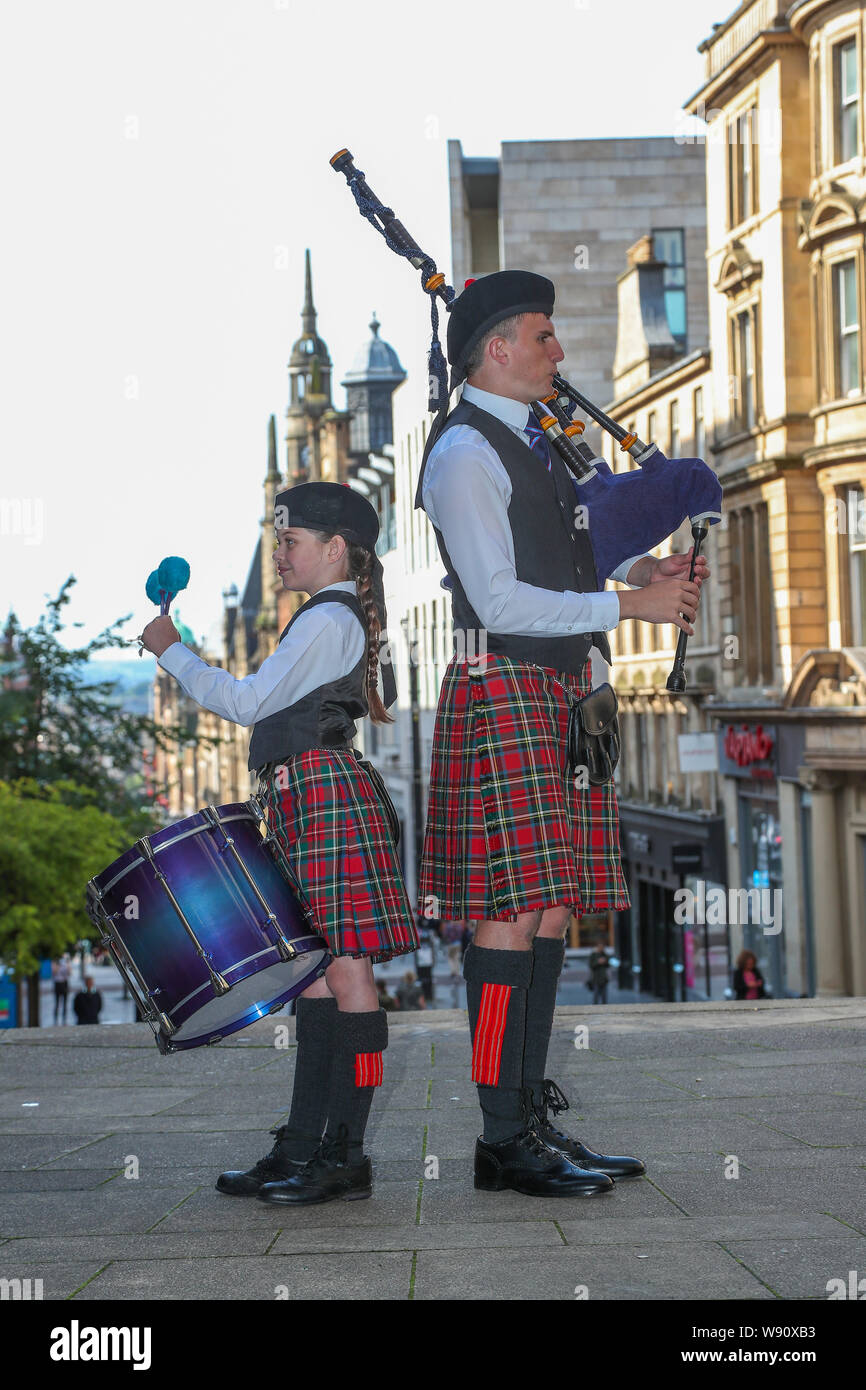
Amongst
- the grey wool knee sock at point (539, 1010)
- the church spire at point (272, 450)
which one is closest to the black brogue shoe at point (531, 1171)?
the grey wool knee sock at point (539, 1010)

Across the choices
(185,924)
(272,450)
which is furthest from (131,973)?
(272,450)

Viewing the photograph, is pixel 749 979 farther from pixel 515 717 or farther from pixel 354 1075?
pixel 515 717

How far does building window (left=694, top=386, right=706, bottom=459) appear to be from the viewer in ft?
114

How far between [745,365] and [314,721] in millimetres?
27720

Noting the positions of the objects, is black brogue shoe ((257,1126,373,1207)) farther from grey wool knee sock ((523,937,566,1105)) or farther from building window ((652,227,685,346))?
building window ((652,227,685,346))

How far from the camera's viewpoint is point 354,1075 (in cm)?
485

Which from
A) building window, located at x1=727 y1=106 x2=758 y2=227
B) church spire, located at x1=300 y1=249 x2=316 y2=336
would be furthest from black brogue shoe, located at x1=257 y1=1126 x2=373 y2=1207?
church spire, located at x1=300 y1=249 x2=316 y2=336

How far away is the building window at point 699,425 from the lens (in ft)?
114

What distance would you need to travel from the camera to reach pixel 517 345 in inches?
197

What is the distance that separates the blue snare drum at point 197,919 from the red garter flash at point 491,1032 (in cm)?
46
